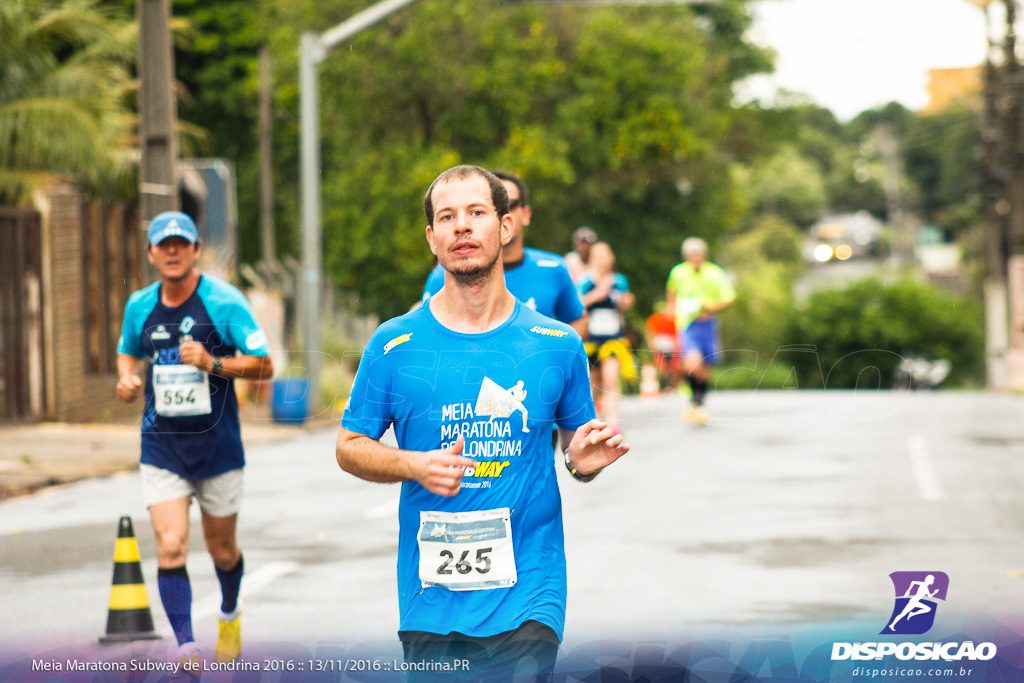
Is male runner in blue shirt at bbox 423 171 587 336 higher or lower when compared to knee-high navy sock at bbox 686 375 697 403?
higher

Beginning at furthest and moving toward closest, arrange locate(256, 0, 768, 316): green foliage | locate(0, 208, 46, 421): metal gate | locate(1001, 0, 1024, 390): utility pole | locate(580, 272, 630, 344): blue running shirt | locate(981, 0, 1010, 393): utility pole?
1. locate(981, 0, 1010, 393): utility pole
2. locate(1001, 0, 1024, 390): utility pole
3. locate(256, 0, 768, 316): green foliage
4. locate(0, 208, 46, 421): metal gate
5. locate(580, 272, 630, 344): blue running shirt

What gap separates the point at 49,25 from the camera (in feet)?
62.5

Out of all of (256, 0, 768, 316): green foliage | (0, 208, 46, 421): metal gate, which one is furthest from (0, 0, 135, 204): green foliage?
(256, 0, 768, 316): green foliage

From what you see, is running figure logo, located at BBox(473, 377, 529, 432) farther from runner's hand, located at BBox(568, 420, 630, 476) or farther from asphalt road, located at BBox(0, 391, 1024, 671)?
asphalt road, located at BBox(0, 391, 1024, 671)

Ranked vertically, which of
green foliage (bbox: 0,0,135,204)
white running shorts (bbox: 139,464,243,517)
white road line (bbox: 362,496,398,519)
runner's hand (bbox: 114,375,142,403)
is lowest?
white road line (bbox: 362,496,398,519)

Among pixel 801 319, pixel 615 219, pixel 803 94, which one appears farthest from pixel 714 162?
pixel 801 319

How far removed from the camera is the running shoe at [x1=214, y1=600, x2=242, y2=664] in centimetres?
650

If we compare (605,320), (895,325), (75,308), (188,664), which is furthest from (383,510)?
(895,325)

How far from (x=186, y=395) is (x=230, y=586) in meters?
0.88

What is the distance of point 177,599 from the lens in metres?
6.23

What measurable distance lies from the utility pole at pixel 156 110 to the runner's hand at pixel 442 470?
8772 millimetres

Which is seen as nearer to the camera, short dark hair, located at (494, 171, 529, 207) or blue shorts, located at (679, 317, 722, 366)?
short dark hair, located at (494, 171, 529, 207)

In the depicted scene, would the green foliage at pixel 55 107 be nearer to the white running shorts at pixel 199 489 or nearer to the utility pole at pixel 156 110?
the utility pole at pixel 156 110

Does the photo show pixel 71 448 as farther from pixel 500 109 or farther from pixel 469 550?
pixel 500 109
